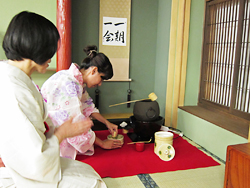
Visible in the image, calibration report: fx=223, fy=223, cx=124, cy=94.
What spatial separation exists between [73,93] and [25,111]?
1.07m

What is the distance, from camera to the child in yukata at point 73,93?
2100mm

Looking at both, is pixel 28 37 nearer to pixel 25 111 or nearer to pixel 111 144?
pixel 25 111

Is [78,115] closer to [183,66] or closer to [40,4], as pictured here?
[183,66]

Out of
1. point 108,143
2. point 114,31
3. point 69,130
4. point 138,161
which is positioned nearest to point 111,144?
point 108,143

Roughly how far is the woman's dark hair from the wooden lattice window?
2.16m

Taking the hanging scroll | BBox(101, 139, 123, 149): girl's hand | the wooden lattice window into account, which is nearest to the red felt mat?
BBox(101, 139, 123, 149): girl's hand

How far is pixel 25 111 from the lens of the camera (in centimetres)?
106

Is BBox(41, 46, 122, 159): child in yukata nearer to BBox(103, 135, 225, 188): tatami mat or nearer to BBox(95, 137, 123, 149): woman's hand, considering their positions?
BBox(95, 137, 123, 149): woman's hand

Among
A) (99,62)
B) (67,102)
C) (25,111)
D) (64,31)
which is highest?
(64,31)

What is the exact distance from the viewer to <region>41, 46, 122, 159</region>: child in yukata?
2.10 m

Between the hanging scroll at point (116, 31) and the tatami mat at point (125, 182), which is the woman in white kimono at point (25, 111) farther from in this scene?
the hanging scroll at point (116, 31)

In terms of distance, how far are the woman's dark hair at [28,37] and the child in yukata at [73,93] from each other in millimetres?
1016

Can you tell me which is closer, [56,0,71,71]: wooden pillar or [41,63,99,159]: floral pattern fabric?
[41,63,99,159]: floral pattern fabric

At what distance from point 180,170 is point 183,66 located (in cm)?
163
